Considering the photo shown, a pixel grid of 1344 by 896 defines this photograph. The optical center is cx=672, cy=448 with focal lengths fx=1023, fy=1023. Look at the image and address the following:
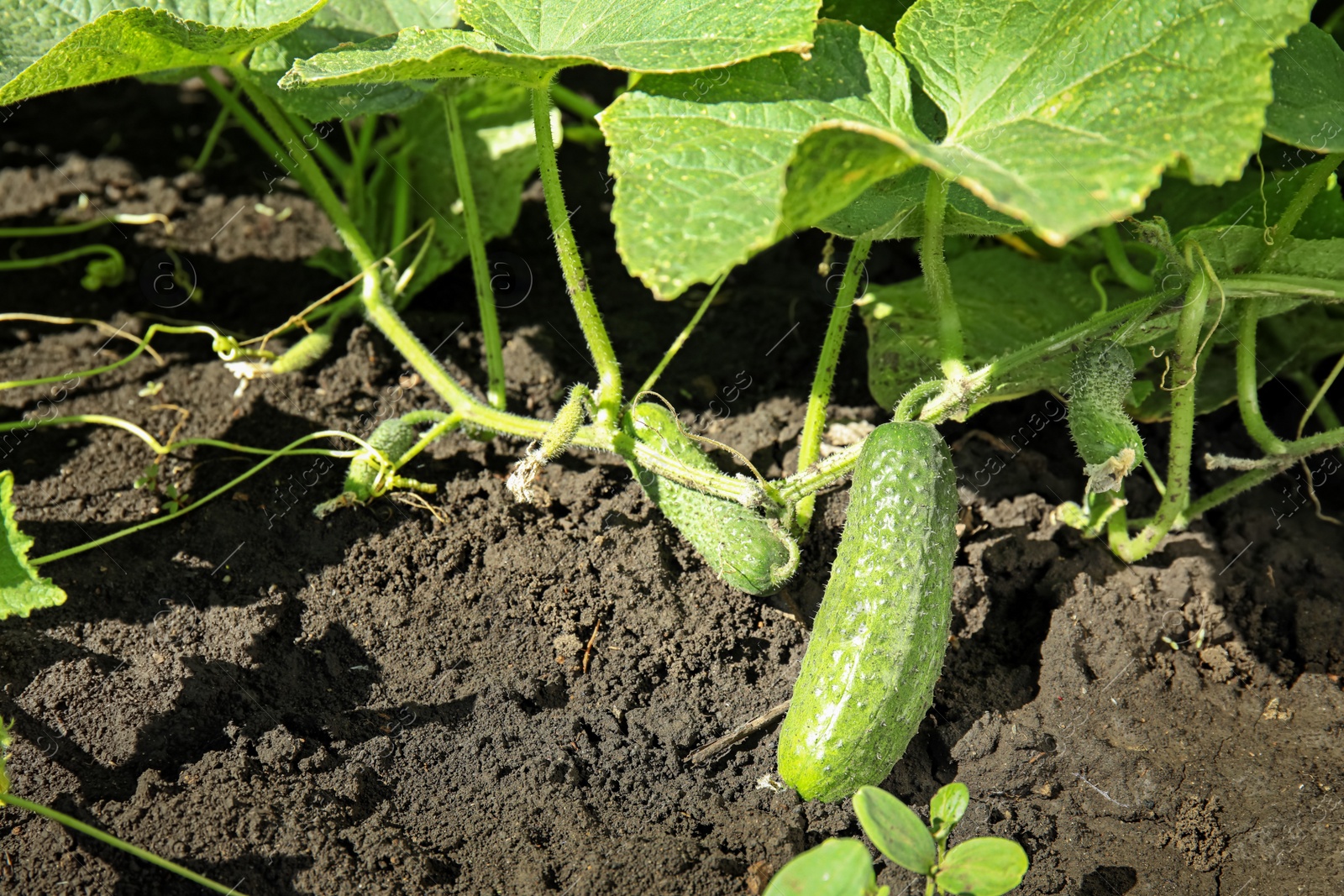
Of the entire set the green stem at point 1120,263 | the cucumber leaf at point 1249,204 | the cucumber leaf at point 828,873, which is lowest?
the cucumber leaf at point 828,873

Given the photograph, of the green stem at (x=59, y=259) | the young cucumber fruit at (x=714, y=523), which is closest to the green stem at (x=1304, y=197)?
the young cucumber fruit at (x=714, y=523)

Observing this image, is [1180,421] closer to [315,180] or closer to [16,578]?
[315,180]

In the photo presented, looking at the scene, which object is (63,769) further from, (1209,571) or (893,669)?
(1209,571)

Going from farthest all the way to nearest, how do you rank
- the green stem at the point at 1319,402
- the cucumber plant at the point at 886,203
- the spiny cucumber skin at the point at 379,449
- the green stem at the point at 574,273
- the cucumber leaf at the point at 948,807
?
the green stem at the point at 1319,402 → the spiny cucumber skin at the point at 379,449 → the green stem at the point at 574,273 → the cucumber leaf at the point at 948,807 → the cucumber plant at the point at 886,203

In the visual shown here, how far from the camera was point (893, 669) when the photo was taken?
1.89 m

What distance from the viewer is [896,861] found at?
1693 millimetres

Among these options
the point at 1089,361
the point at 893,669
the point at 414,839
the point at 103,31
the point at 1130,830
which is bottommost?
the point at 1130,830

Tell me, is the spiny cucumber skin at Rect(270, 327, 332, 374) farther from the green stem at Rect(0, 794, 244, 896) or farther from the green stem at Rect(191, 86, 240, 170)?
the green stem at Rect(0, 794, 244, 896)

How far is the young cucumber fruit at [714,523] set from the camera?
7.09 feet

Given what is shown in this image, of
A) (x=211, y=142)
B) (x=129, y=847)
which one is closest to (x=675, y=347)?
(x=129, y=847)

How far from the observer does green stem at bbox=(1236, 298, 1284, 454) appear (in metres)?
2.28

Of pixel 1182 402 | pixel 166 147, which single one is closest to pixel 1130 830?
pixel 1182 402

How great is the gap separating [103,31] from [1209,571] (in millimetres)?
2702

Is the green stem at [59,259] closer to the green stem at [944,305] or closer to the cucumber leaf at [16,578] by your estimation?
the cucumber leaf at [16,578]
